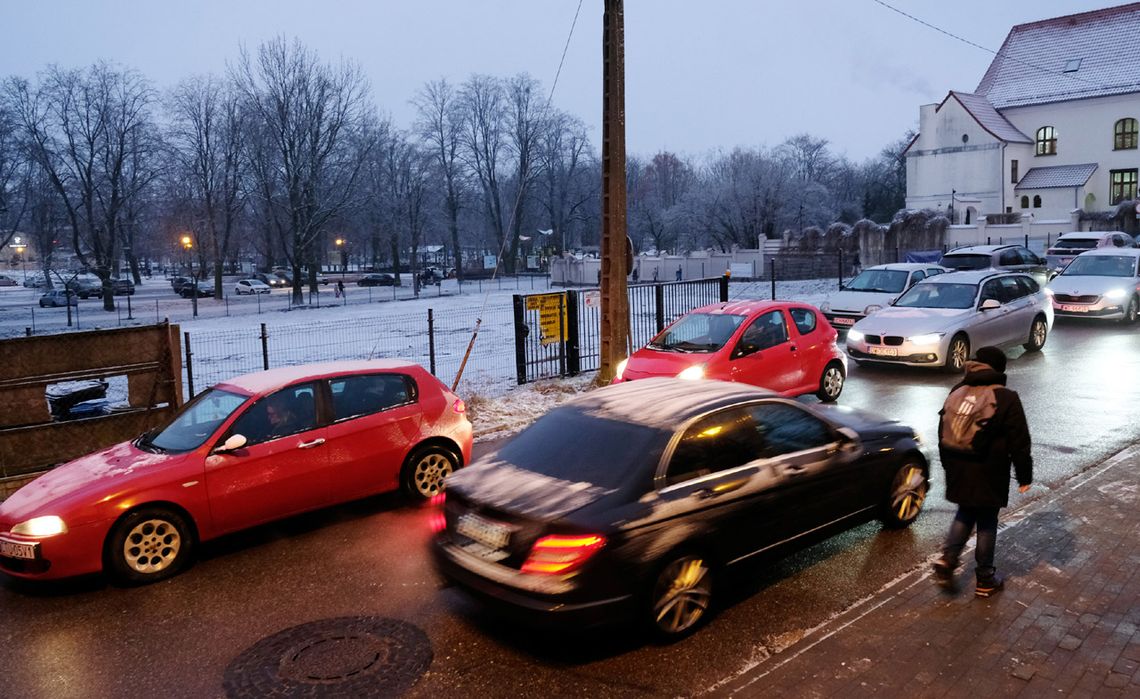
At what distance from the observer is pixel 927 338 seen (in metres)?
14.0

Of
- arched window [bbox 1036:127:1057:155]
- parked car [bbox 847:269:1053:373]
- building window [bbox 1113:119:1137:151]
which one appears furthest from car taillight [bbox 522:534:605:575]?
arched window [bbox 1036:127:1057:155]

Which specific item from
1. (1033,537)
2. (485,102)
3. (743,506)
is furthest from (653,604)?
(485,102)

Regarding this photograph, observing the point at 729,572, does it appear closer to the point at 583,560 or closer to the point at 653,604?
the point at 653,604

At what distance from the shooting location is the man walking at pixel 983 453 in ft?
18.0

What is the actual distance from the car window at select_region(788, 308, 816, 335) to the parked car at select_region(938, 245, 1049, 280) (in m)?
12.1

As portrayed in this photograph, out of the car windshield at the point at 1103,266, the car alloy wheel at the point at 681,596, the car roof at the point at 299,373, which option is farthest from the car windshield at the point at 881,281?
the car alloy wheel at the point at 681,596

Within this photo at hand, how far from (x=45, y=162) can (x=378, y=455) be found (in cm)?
5451

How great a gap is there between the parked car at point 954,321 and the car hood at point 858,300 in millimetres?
2760

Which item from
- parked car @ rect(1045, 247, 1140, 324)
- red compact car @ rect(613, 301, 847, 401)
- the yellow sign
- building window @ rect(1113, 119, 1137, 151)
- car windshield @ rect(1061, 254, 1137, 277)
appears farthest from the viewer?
building window @ rect(1113, 119, 1137, 151)

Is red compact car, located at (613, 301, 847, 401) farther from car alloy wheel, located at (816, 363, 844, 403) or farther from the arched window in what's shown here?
the arched window

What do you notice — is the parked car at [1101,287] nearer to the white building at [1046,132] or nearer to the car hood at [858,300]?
the car hood at [858,300]

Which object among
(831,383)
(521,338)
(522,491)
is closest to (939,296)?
(831,383)

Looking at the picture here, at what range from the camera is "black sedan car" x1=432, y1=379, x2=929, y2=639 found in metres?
4.76

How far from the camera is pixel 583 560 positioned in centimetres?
468
